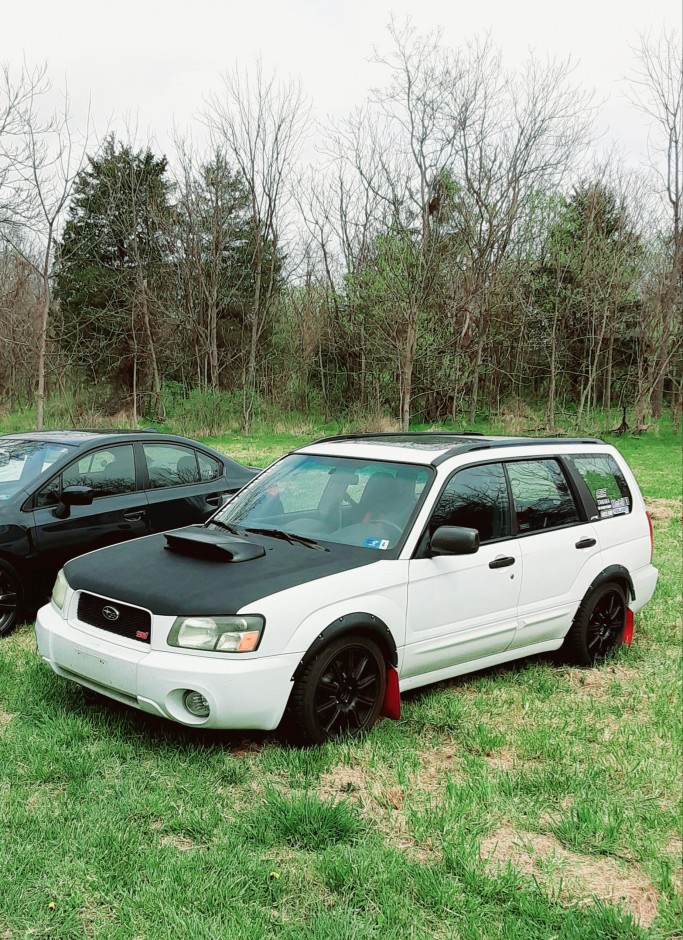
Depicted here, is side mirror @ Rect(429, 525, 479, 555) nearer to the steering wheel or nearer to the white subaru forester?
the white subaru forester

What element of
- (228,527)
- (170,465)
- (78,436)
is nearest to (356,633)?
(228,527)

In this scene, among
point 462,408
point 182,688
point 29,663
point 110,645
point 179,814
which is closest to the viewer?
point 179,814

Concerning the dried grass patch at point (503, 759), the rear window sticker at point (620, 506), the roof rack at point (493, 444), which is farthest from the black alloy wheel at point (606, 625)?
the dried grass patch at point (503, 759)

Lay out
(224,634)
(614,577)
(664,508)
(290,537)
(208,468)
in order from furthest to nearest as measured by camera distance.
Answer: (664,508)
(208,468)
(614,577)
(290,537)
(224,634)

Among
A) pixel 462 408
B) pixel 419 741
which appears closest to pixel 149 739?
pixel 419 741

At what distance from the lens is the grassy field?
2781 mm

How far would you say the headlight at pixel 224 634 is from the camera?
3.82 meters

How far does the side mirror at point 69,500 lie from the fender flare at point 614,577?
399 cm

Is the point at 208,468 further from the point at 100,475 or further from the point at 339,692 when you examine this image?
the point at 339,692

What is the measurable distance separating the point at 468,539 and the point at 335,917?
218 centimetres

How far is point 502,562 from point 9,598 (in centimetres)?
373

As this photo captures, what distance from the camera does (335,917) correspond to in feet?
9.02

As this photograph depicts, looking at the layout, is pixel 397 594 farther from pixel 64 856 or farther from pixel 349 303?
pixel 349 303

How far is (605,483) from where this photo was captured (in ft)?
19.8
